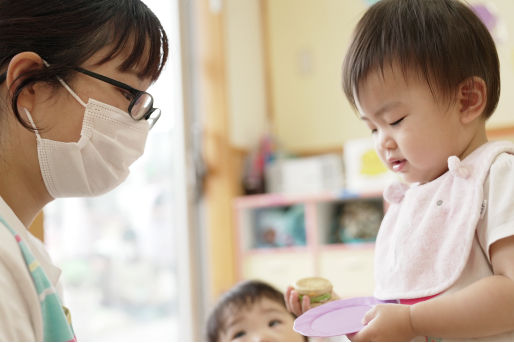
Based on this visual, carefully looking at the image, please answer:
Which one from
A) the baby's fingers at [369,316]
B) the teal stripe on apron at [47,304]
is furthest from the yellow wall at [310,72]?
the teal stripe on apron at [47,304]

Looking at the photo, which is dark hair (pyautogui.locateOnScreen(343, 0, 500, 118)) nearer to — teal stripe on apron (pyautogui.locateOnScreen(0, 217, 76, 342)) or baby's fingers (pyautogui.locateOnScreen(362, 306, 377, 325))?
baby's fingers (pyautogui.locateOnScreen(362, 306, 377, 325))

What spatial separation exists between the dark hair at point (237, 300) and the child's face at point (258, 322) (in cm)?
1

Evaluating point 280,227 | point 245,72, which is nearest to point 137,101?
point 280,227

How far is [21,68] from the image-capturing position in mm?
855

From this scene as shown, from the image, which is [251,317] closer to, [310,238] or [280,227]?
[310,238]

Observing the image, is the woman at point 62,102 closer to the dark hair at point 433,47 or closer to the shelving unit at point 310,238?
the dark hair at point 433,47

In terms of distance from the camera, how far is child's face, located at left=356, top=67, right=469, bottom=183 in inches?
32.3

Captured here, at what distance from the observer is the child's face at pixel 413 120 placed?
82 cm

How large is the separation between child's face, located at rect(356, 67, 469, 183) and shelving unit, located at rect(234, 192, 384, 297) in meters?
1.94

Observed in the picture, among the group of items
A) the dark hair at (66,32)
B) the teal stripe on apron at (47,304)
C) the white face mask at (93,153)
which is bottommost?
the teal stripe on apron at (47,304)

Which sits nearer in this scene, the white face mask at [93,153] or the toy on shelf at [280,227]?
the white face mask at [93,153]

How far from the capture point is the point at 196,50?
3145 mm

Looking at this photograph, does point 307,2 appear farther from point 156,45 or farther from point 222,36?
point 156,45

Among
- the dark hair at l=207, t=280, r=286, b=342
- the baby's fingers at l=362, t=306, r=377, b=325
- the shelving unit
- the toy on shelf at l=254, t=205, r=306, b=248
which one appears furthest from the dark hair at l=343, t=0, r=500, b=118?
the toy on shelf at l=254, t=205, r=306, b=248
